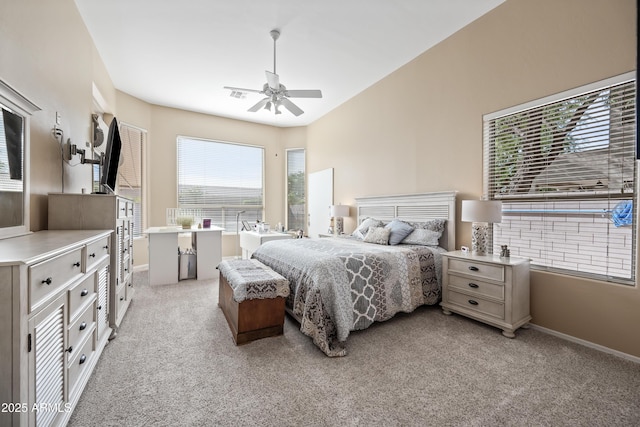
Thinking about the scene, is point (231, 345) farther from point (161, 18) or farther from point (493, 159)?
point (161, 18)

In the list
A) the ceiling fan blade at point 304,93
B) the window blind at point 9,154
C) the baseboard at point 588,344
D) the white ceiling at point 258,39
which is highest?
the white ceiling at point 258,39

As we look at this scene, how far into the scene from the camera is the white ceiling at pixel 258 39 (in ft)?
9.39

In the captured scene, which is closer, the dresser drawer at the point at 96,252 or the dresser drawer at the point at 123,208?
the dresser drawer at the point at 96,252

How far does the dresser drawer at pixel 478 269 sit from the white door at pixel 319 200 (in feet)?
10.3

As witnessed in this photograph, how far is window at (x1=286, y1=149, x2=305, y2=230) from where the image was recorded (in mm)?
6629

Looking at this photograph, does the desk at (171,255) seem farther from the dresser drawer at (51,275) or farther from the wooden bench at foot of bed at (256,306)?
the dresser drawer at (51,275)

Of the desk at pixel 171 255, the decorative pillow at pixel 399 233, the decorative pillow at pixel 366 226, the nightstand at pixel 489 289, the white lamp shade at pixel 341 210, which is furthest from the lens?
the white lamp shade at pixel 341 210

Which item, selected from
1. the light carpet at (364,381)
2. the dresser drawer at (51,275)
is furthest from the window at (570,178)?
the dresser drawer at (51,275)

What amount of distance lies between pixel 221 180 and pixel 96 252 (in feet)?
14.0

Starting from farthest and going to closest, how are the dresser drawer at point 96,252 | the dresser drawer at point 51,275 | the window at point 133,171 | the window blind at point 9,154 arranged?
the window at point 133,171
the dresser drawer at point 96,252
the window blind at point 9,154
the dresser drawer at point 51,275

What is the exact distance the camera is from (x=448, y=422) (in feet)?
4.81

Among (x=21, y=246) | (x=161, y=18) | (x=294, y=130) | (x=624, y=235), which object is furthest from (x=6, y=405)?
(x=294, y=130)

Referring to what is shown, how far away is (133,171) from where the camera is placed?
496 cm

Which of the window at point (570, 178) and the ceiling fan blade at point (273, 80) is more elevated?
the ceiling fan blade at point (273, 80)
